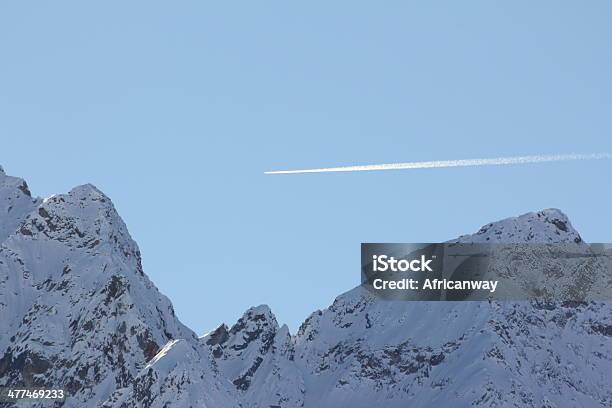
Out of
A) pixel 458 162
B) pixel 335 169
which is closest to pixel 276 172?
pixel 335 169

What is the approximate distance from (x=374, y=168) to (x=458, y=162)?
12.6 m

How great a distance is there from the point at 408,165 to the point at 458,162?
21.9 feet

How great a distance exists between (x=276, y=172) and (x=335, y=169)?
6.28 metres

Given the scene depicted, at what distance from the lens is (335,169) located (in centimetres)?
17212

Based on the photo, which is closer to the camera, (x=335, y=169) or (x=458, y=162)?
(x=335, y=169)

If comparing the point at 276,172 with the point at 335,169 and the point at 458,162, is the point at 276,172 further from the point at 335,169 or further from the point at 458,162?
the point at 458,162

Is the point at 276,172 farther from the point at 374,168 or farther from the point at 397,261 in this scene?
the point at 397,261

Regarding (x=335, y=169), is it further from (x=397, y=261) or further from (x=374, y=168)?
(x=397, y=261)

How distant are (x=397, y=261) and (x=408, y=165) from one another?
15787 millimetres

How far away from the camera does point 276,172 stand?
175000 millimetres

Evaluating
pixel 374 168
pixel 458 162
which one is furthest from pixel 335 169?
pixel 458 162

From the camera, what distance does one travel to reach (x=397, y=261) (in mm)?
192375

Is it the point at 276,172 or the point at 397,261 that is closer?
the point at 276,172
